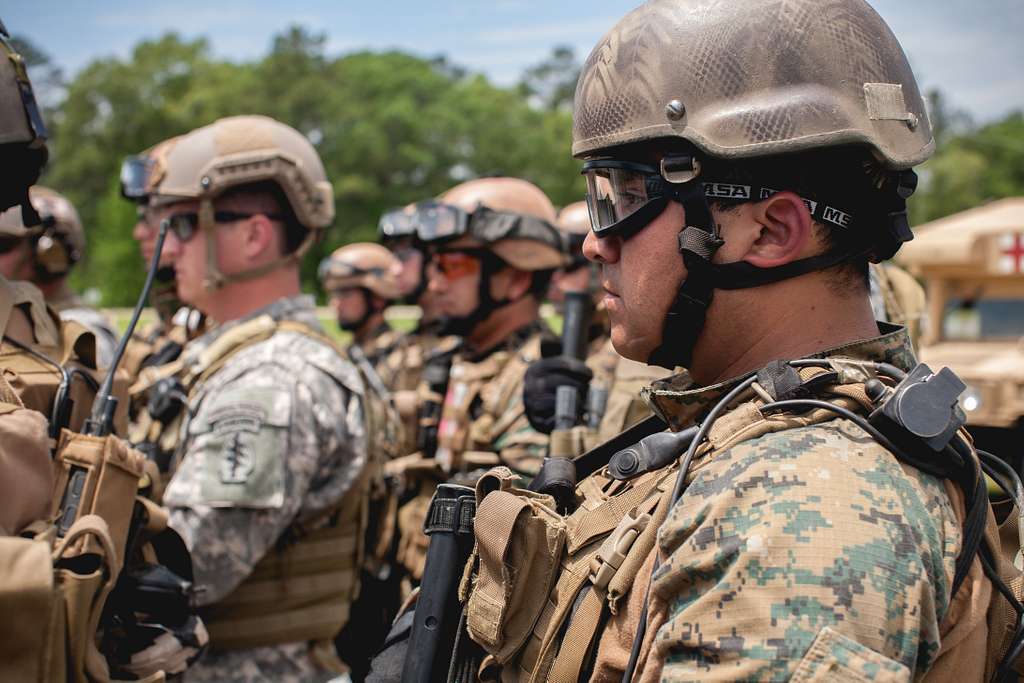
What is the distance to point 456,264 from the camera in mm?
5391

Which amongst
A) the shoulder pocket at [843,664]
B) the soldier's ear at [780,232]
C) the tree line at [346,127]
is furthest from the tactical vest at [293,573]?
the tree line at [346,127]

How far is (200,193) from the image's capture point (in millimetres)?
3887

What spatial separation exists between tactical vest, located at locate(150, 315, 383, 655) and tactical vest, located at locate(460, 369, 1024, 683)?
70.7 inches

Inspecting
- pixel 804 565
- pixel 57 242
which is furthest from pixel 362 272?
pixel 804 565

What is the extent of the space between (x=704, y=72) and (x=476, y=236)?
3378 millimetres

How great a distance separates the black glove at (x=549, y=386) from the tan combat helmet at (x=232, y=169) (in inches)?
45.6

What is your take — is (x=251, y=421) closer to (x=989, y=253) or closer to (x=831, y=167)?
(x=831, y=167)

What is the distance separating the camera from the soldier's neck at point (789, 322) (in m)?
1.96

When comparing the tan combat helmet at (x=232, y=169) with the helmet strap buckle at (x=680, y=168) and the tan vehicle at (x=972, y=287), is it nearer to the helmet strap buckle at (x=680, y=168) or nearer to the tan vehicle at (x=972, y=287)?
the helmet strap buckle at (x=680, y=168)

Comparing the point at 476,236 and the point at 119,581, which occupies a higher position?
the point at 476,236

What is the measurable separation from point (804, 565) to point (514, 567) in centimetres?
60

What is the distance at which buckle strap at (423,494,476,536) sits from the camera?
2.09 meters

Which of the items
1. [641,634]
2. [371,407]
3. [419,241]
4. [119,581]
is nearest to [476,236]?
[419,241]

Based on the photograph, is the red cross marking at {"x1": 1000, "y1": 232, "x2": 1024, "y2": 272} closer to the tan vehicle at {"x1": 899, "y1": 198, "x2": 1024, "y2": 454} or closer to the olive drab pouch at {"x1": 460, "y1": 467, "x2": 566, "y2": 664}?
the tan vehicle at {"x1": 899, "y1": 198, "x2": 1024, "y2": 454}
